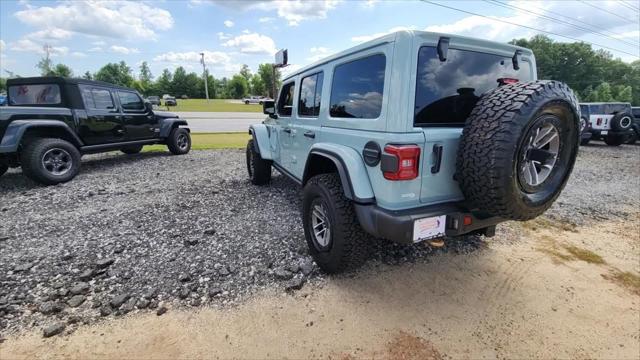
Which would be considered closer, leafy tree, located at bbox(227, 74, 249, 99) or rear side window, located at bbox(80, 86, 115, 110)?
rear side window, located at bbox(80, 86, 115, 110)

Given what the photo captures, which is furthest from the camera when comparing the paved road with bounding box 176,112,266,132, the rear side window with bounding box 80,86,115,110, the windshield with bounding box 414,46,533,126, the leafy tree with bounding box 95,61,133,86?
the leafy tree with bounding box 95,61,133,86

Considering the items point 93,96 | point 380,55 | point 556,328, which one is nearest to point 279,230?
point 380,55

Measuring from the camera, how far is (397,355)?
1961mm

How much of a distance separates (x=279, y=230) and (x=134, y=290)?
157cm

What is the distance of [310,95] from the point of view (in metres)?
3.40

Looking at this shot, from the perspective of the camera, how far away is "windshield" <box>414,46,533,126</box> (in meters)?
2.10

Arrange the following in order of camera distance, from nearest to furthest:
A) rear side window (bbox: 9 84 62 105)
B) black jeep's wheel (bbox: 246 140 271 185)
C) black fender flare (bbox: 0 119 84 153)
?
black fender flare (bbox: 0 119 84 153) < black jeep's wheel (bbox: 246 140 271 185) < rear side window (bbox: 9 84 62 105)

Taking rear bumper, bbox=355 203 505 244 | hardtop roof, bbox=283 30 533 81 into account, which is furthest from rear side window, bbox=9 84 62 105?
rear bumper, bbox=355 203 505 244

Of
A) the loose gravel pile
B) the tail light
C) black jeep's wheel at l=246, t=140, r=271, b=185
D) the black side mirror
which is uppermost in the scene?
the black side mirror

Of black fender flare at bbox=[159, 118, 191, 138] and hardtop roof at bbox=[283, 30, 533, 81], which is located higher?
hardtop roof at bbox=[283, 30, 533, 81]

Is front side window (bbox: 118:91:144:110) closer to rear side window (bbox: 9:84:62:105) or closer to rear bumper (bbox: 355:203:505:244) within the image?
rear side window (bbox: 9:84:62:105)

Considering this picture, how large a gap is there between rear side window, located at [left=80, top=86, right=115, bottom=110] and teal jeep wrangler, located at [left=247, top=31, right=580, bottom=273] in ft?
19.8

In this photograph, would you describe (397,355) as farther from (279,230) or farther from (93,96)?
(93,96)

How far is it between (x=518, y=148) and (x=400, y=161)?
2.33 ft
